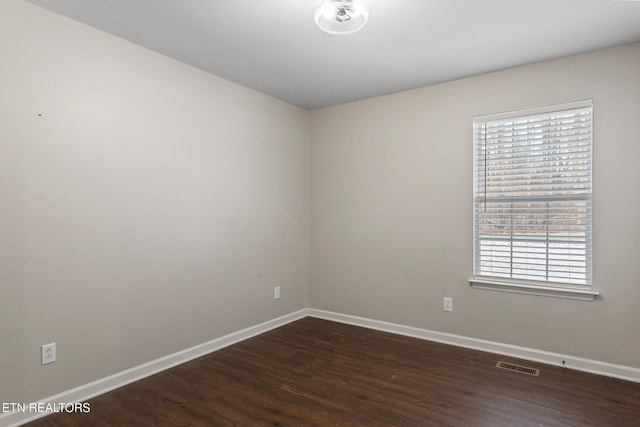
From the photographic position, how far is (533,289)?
2992 mm

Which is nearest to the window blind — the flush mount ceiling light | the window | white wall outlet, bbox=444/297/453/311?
the window

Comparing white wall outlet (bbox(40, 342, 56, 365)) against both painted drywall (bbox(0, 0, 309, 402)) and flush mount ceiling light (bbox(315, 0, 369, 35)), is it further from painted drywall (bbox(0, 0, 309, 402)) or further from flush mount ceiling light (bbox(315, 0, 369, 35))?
flush mount ceiling light (bbox(315, 0, 369, 35))

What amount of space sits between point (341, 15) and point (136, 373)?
9.16 ft

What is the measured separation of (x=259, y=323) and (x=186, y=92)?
2.30 meters

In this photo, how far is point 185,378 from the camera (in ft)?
8.79

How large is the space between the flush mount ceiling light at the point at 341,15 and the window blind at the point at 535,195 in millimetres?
1715

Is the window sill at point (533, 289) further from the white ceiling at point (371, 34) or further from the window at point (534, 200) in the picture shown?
the white ceiling at point (371, 34)

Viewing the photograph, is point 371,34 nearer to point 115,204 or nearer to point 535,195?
point 535,195

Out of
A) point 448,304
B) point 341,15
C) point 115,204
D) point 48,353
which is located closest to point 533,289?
point 448,304

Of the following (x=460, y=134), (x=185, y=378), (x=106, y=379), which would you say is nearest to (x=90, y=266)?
(x=106, y=379)

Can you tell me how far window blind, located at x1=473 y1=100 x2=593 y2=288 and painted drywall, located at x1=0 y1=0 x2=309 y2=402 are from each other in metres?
2.16

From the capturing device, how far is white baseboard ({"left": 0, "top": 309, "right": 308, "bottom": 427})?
2.11 meters

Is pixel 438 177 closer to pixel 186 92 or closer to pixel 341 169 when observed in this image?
pixel 341 169

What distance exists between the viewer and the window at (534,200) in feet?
9.28
